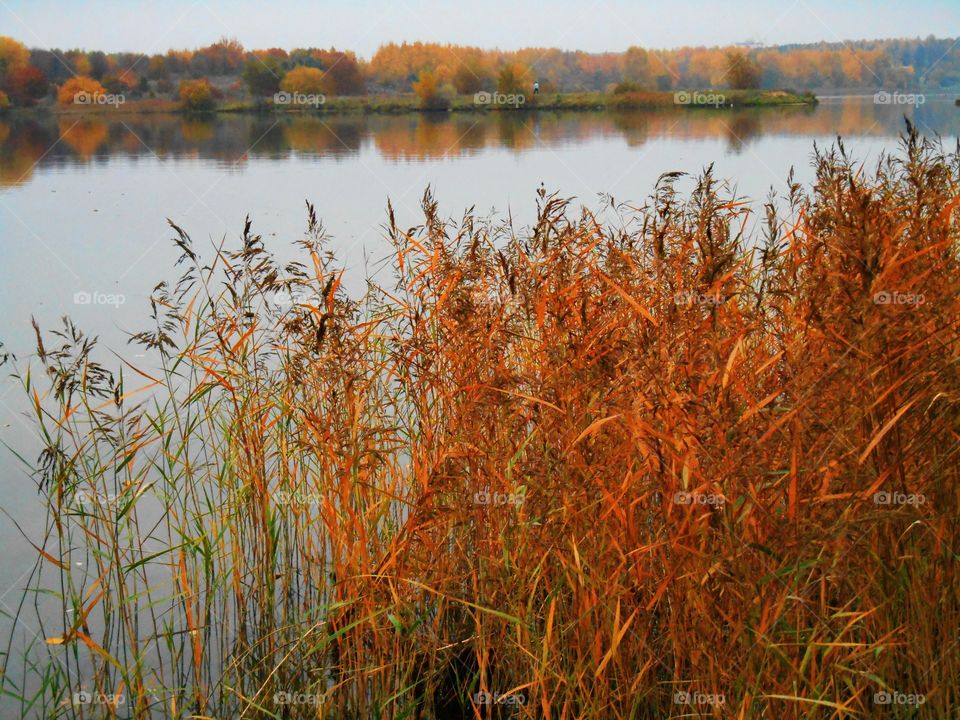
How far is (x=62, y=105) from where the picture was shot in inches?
1155

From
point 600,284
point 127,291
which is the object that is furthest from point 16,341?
point 600,284

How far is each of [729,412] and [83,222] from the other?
10992 millimetres

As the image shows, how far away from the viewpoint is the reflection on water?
19.8 meters

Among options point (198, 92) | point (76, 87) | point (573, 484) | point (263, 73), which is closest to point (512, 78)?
point (263, 73)

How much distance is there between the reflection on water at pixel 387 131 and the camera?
19.8 meters

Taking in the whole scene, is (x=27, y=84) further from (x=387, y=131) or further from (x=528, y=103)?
(x=528, y=103)

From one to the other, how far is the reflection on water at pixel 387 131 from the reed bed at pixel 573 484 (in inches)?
527

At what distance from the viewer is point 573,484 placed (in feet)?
7.75

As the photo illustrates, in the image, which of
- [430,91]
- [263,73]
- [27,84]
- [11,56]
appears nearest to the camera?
[11,56]

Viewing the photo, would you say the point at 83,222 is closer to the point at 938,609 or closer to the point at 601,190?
the point at 601,190

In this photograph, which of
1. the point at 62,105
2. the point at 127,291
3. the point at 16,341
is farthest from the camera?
the point at 62,105

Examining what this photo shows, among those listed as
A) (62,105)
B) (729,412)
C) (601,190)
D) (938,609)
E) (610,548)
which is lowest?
(938,609)

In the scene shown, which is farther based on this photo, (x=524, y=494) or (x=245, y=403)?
(x=245, y=403)

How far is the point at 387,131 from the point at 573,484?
2494 centimetres
